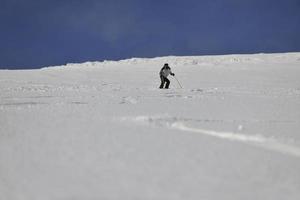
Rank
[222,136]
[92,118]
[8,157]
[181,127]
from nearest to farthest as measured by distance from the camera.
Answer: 1. [8,157]
2. [222,136]
3. [181,127]
4. [92,118]

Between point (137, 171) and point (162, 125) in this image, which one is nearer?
point (137, 171)

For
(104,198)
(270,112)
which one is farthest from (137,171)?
(270,112)

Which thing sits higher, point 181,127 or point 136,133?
point 181,127

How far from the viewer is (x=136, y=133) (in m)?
5.29

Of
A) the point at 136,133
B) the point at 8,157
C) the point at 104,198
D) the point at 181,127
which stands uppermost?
the point at 181,127

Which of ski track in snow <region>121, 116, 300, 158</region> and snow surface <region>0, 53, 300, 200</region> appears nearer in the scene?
snow surface <region>0, 53, 300, 200</region>

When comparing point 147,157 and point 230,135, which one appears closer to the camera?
point 147,157

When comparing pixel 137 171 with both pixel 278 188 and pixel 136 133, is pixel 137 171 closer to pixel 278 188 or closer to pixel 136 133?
pixel 278 188

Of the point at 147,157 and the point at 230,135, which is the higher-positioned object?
the point at 230,135

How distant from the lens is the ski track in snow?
181 inches

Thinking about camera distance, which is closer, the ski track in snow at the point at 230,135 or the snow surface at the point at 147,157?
the snow surface at the point at 147,157

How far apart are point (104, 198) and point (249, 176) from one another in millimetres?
1279

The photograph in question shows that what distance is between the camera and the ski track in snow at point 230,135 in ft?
15.0

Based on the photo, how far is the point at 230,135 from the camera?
526cm
